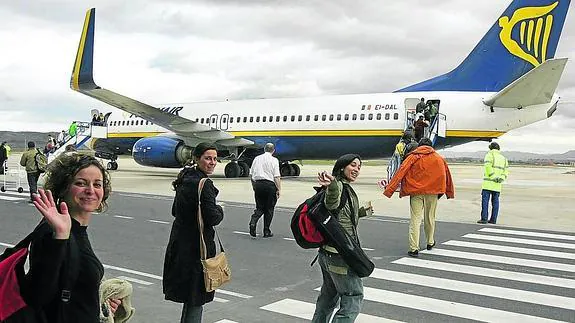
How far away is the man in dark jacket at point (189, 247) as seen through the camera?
3922 millimetres

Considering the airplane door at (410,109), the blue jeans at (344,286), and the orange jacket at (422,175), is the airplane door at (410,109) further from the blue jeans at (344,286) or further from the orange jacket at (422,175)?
the blue jeans at (344,286)

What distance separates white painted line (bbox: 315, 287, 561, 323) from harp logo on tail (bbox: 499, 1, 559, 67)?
15665mm

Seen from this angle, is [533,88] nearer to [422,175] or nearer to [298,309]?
[422,175]

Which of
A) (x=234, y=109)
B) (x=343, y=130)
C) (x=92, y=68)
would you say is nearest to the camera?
(x=92, y=68)

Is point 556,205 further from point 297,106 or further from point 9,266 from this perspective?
point 9,266

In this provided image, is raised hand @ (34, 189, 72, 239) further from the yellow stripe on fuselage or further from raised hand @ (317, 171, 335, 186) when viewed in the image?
the yellow stripe on fuselage

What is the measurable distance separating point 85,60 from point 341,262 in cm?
1634

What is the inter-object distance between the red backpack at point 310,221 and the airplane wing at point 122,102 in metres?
15.1

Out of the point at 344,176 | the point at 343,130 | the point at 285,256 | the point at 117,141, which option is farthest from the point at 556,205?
the point at 117,141

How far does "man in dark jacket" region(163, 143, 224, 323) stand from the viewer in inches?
154

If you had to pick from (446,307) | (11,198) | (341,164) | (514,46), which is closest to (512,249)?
(446,307)

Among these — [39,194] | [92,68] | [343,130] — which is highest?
[92,68]

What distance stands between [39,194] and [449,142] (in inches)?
759

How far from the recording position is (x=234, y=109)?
25.9 meters
